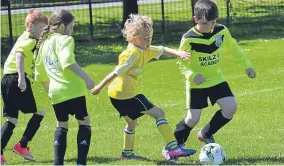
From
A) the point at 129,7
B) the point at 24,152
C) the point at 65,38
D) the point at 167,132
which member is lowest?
the point at 24,152

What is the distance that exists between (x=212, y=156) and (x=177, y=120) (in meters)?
3.35

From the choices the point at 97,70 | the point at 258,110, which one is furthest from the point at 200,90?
the point at 97,70

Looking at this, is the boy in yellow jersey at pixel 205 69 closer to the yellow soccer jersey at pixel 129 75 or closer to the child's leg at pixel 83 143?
the yellow soccer jersey at pixel 129 75

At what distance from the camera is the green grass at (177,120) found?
8.01 m

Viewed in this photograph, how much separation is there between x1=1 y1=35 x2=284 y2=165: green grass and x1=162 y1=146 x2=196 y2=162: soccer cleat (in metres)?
0.10

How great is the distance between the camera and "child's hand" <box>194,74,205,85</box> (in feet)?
25.2

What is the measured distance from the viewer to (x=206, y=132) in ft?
26.6

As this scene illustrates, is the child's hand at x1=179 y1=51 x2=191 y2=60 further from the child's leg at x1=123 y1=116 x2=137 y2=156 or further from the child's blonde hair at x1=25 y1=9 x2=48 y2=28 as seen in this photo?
the child's blonde hair at x1=25 y1=9 x2=48 y2=28

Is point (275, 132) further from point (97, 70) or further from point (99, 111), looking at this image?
point (97, 70)

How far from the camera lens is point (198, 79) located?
25.2ft

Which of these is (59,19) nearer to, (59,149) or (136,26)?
(136,26)

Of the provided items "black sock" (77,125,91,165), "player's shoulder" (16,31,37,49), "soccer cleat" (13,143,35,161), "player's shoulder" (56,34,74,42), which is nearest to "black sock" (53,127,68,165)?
"black sock" (77,125,91,165)

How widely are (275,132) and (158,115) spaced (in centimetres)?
207

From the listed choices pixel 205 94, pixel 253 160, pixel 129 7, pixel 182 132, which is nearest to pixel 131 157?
pixel 182 132
